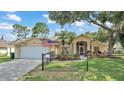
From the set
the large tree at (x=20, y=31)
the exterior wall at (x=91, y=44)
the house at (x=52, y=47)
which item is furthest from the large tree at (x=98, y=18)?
the large tree at (x=20, y=31)

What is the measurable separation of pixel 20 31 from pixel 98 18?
20.4 feet

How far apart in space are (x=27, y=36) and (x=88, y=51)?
7406 millimetres

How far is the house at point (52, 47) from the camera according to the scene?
18.1 metres

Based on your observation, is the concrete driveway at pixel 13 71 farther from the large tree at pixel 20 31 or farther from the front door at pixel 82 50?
the large tree at pixel 20 31

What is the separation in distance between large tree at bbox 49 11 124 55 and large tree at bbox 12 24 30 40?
2.59 metres

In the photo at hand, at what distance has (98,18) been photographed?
20.1 m

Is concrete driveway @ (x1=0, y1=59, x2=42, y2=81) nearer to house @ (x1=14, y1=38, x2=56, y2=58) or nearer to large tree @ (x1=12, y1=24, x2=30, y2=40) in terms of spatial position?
large tree @ (x1=12, y1=24, x2=30, y2=40)

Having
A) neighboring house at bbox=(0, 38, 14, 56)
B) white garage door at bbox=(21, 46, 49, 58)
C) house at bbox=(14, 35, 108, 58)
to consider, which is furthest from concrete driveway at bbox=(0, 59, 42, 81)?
neighboring house at bbox=(0, 38, 14, 56)

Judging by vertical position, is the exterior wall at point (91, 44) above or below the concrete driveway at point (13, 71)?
above

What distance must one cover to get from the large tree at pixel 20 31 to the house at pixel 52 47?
510mm

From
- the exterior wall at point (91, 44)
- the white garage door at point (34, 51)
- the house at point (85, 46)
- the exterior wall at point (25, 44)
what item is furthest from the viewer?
the exterior wall at point (25, 44)

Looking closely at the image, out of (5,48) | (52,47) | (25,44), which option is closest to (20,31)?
Result: (25,44)
